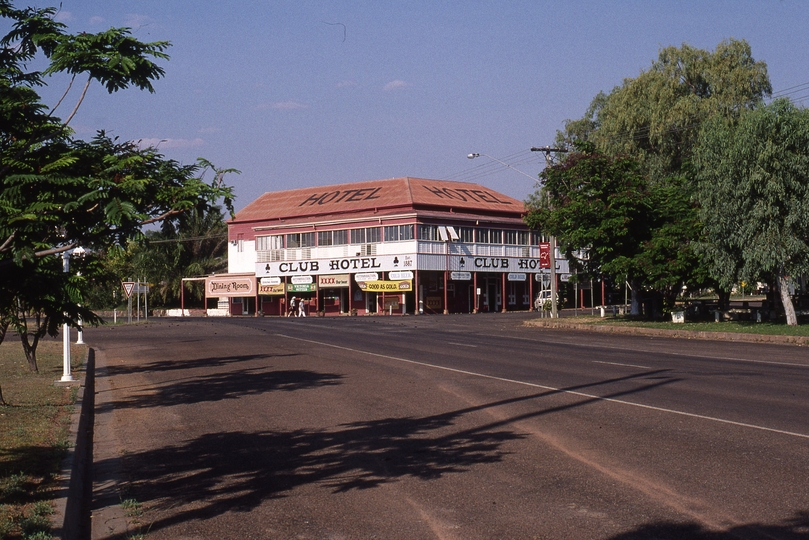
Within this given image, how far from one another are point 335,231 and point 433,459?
196 feet

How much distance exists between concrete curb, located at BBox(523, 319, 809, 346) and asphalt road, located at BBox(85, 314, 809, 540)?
29.4 ft

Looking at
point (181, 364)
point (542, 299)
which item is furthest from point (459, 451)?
point (542, 299)

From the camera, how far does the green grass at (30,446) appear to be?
6156 mm

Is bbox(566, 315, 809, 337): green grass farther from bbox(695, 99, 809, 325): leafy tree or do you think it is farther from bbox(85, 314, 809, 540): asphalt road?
bbox(85, 314, 809, 540): asphalt road

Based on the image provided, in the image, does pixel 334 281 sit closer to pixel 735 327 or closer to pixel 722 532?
pixel 735 327

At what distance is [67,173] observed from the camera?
20.3 ft

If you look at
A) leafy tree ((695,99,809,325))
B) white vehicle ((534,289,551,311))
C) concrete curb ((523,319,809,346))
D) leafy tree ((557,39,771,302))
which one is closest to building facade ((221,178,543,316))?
white vehicle ((534,289,551,311))

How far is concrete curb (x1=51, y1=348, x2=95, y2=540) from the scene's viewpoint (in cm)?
630

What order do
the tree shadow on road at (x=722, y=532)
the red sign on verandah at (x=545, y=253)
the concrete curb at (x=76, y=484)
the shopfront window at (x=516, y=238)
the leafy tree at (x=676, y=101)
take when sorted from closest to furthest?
the tree shadow on road at (x=722, y=532) → the concrete curb at (x=76, y=484) → the red sign on verandah at (x=545, y=253) → the leafy tree at (x=676, y=101) → the shopfront window at (x=516, y=238)

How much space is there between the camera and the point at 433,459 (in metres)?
8.73

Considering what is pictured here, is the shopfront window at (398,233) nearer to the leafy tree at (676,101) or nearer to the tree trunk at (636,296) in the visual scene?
the leafy tree at (676,101)

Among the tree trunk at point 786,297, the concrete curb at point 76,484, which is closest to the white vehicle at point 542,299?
the tree trunk at point 786,297

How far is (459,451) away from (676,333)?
951 inches

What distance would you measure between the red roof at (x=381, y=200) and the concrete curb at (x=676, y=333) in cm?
2573
